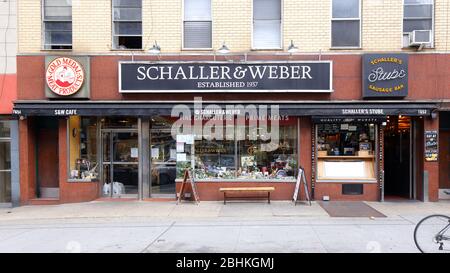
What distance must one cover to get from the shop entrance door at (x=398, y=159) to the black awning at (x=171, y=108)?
1.18 metres

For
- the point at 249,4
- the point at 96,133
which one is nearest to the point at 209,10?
the point at 249,4

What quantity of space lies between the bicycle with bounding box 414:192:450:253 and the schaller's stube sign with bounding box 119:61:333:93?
5.97 meters

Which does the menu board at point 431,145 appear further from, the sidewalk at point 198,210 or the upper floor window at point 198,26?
the upper floor window at point 198,26

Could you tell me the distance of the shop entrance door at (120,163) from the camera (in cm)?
1375

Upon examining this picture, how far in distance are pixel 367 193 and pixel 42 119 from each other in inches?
395

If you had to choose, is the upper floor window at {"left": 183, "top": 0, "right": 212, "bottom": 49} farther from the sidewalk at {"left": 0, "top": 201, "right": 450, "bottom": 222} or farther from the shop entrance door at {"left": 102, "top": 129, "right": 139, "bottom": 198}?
the sidewalk at {"left": 0, "top": 201, "right": 450, "bottom": 222}

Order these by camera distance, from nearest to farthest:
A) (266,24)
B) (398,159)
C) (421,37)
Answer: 1. (421,37)
2. (266,24)
3. (398,159)

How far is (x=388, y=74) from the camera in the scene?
41.1 ft

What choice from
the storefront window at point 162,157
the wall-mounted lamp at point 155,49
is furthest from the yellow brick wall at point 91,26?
the storefront window at point 162,157

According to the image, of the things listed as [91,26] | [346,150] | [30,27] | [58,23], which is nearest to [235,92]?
[346,150]

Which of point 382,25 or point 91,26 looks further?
point 91,26

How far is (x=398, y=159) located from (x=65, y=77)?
10370 mm

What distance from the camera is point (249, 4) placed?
1304cm

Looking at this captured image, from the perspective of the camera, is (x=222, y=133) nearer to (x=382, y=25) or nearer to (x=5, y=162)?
(x=382, y=25)
